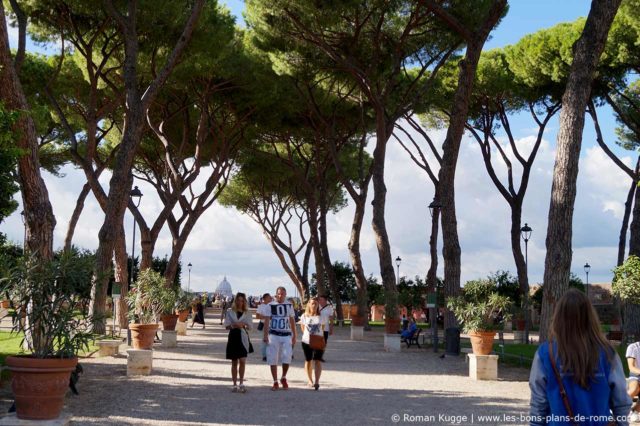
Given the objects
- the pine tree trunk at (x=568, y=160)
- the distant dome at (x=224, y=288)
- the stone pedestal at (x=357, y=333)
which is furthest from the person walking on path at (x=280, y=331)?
the distant dome at (x=224, y=288)

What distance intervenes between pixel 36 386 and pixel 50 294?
1094 mm

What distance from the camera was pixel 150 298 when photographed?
595 inches

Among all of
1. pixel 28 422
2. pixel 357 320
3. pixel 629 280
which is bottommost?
pixel 28 422

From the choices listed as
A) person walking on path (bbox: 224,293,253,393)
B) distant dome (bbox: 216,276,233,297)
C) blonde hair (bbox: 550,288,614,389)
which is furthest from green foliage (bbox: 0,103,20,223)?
distant dome (bbox: 216,276,233,297)

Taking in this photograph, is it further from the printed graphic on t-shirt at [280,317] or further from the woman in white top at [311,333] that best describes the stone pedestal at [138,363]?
the woman in white top at [311,333]

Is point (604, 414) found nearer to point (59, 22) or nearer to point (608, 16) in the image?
point (608, 16)

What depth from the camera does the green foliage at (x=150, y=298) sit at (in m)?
14.5

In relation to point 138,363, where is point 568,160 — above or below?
above

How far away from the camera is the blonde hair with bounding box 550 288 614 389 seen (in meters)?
3.03

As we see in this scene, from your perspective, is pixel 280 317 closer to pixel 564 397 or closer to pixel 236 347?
pixel 236 347

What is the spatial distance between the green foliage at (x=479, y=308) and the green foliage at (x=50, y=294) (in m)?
6.26

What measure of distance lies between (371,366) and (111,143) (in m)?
16.2

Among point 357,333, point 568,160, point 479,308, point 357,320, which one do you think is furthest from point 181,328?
point 568,160

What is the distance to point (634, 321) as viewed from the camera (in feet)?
58.6
